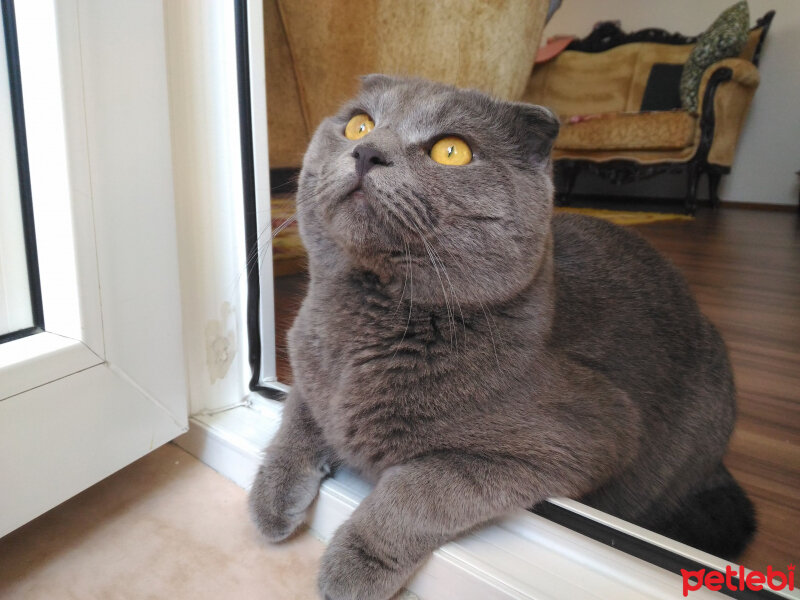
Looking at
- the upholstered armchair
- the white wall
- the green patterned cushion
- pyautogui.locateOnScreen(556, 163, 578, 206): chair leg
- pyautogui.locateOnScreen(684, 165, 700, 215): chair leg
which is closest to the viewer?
the green patterned cushion

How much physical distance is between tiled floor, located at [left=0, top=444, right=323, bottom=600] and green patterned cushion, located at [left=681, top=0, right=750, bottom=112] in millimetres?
4805

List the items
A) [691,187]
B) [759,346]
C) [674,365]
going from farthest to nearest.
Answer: [691,187], [759,346], [674,365]

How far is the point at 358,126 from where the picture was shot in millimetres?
737

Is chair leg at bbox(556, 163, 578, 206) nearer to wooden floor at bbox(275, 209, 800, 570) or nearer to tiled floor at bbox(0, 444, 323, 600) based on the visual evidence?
wooden floor at bbox(275, 209, 800, 570)

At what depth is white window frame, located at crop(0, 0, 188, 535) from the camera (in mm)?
626

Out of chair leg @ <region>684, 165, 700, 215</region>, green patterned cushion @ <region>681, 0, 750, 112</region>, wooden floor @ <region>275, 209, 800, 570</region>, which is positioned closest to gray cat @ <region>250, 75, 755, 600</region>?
wooden floor @ <region>275, 209, 800, 570</region>

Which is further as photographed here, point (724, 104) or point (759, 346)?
point (724, 104)

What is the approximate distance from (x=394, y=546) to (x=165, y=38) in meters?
0.72

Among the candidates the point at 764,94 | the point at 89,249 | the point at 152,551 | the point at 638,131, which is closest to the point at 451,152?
the point at 89,249

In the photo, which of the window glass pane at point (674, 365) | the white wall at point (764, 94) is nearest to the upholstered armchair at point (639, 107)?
the white wall at point (764, 94)

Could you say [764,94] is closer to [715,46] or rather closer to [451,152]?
[715,46]

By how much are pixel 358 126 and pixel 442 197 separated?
0.70 feet

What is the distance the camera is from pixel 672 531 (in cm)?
80

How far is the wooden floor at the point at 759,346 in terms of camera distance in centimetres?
88
